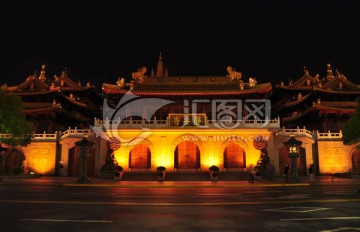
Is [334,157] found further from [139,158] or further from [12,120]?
[12,120]

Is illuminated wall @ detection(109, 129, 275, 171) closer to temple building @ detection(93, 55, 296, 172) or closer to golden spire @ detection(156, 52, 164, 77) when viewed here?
temple building @ detection(93, 55, 296, 172)

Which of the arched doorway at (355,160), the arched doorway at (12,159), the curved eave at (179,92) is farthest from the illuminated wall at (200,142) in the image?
the arched doorway at (12,159)

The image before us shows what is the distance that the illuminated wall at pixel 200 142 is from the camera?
29984mm

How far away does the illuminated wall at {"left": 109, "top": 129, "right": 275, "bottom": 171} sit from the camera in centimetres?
2998

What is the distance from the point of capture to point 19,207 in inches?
388

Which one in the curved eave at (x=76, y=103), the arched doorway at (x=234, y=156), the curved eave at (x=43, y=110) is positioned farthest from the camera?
the curved eave at (x=76, y=103)

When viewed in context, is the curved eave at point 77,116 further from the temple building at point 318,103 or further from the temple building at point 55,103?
the temple building at point 318,103

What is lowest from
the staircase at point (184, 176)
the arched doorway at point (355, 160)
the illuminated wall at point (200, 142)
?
the staircase at point (184, 176)

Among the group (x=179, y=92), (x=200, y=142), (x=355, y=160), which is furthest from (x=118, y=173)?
(x=355, y=160)

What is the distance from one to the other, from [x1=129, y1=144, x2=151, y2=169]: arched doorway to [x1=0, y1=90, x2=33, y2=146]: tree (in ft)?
33.4

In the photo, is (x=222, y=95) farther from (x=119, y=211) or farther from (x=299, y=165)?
(x=119, y=211)

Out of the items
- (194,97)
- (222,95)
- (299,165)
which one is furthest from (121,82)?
(299,165)

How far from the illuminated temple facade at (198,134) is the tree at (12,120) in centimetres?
386

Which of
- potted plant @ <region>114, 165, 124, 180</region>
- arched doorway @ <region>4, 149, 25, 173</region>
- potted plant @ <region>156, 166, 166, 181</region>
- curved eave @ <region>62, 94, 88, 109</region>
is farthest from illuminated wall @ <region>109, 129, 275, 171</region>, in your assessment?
curved eave @ <region>62, 94, 88, 109</region>
